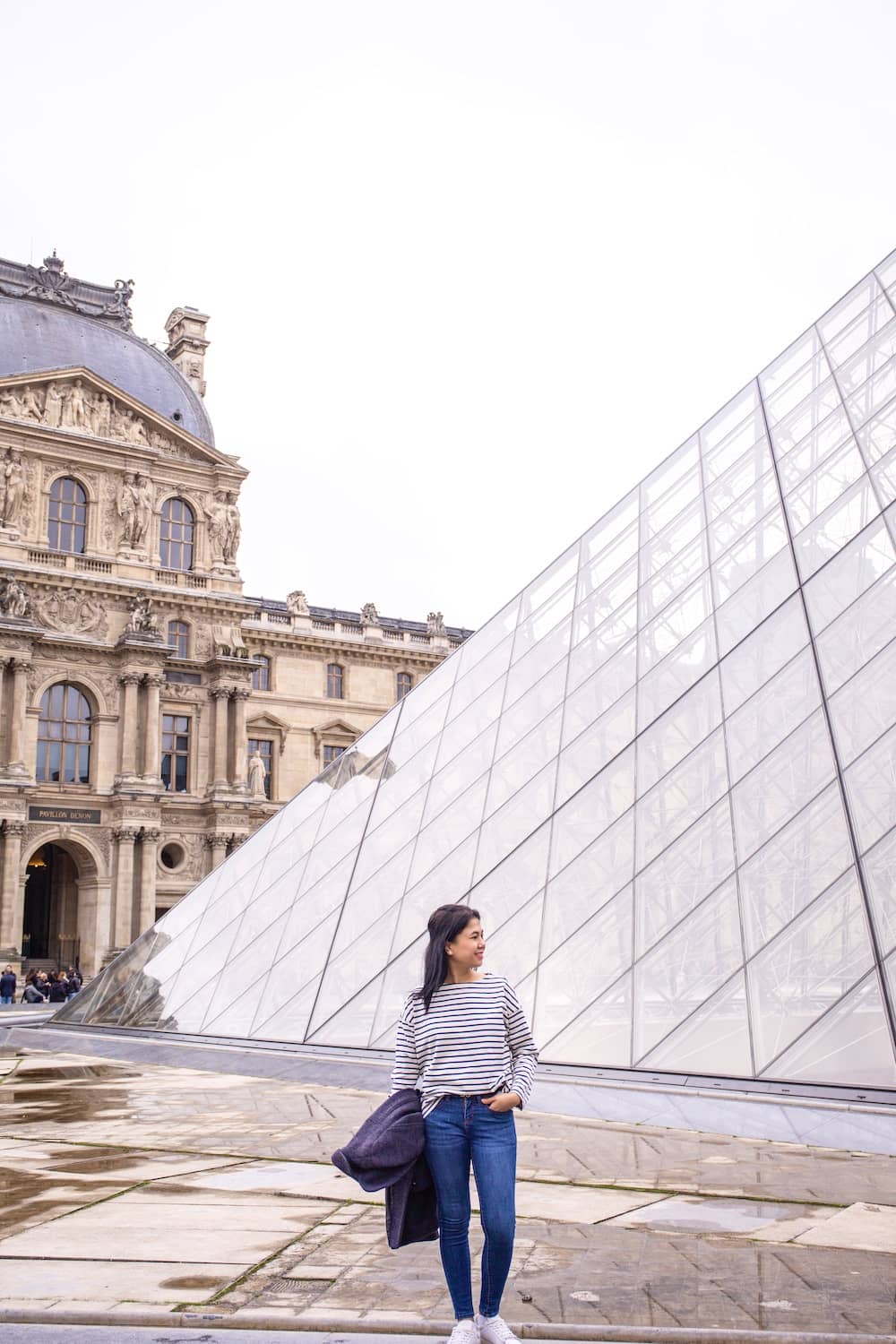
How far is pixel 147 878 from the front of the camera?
134ft

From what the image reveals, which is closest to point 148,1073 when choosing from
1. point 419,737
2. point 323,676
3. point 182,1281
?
point 419,737

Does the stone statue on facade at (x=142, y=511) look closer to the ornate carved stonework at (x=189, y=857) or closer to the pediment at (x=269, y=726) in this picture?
the pediment at (x=269, y=726)

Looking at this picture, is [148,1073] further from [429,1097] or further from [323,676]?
[323,676]

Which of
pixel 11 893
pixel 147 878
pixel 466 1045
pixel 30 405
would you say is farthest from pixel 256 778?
pixel 466 1045

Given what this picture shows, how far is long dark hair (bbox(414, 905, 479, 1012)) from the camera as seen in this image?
4.15 meters

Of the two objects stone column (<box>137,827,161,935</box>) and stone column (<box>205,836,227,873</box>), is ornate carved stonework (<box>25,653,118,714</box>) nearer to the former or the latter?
stone column (<box>137,827,161,935</box>)

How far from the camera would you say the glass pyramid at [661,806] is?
8812mm

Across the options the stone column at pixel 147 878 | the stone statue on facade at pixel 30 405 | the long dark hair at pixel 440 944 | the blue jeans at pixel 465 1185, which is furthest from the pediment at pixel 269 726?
the blue jeans at pixel 465 1185

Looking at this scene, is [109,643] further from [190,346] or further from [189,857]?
[190,346]

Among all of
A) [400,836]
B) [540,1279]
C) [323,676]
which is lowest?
[540,1279]

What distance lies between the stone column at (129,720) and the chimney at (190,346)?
1499 cm

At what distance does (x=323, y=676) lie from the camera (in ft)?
166

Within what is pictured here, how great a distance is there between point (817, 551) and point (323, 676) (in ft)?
129

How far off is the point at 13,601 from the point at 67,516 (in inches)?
168
